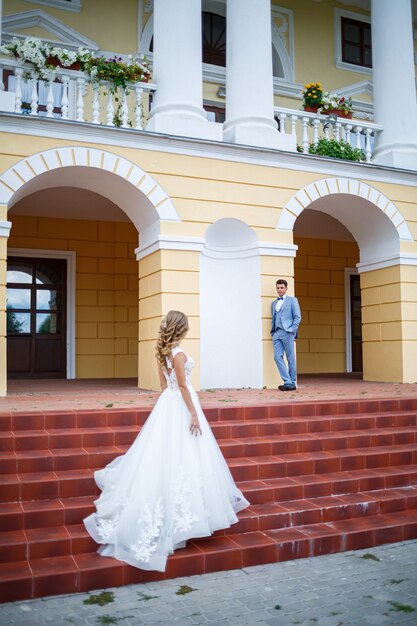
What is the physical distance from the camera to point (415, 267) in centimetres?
1148

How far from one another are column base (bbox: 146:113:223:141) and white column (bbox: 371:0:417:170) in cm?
375

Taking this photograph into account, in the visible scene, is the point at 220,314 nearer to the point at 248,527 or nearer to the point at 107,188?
the point at 107,188

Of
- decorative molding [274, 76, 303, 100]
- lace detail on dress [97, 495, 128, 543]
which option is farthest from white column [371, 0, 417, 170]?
lace detail on dress [97, 495, 128, 543]

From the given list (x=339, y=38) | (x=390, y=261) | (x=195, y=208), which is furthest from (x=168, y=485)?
(x=339, y=38)

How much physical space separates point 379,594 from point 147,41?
12.8 meters

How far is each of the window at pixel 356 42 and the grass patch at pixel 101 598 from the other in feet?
50.2

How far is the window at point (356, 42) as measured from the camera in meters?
15.8

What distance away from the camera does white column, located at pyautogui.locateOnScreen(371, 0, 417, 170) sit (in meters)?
11.6

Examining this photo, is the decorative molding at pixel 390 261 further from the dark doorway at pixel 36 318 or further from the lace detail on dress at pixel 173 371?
the lace detail on dress at pixel 173 371

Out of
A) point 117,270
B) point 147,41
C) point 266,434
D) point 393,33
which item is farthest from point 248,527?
point 147,41

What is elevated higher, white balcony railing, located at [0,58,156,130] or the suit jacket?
white balcony railing, located at [0,58,156,130]

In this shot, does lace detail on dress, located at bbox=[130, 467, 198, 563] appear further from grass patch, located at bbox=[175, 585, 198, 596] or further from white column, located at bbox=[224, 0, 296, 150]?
white column, located at bbox=[224, 0, 296, 150]

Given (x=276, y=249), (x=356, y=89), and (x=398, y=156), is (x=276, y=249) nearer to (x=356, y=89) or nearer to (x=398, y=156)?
(x=398, y=156)

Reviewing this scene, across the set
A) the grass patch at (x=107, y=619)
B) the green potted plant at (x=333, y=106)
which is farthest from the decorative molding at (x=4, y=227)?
the green potted plant at (x=333, y=106)
